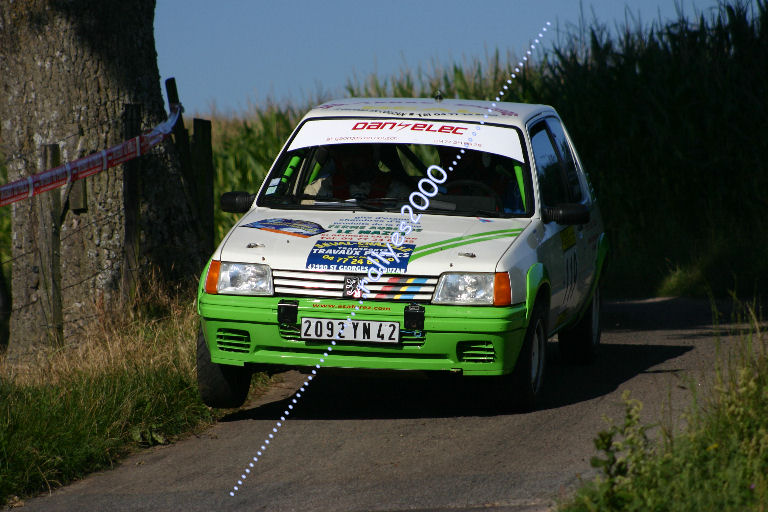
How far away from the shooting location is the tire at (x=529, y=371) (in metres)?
6.95

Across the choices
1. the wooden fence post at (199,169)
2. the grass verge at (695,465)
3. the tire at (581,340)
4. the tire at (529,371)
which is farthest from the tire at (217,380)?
the wooden fence post at (199,169)

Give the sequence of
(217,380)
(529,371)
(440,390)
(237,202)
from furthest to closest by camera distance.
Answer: (440,390), (237,202), (217,380), (529,371)

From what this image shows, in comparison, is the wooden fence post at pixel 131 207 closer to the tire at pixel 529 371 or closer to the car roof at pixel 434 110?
the car roof at pixel 434 110

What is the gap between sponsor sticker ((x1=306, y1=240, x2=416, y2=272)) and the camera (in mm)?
6664

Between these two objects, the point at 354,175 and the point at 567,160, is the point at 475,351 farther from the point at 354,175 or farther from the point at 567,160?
the point at 567,160

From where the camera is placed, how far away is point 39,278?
9.19 m

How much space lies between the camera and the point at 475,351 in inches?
263

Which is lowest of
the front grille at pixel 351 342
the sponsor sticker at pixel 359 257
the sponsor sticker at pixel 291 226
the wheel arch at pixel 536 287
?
the front grille at pixel 351 342

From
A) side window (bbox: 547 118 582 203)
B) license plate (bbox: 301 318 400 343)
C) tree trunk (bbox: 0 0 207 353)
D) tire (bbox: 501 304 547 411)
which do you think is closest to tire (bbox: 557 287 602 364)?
side window (bbox: 547 118 582 203)

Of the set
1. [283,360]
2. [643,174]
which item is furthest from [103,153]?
[643,174]

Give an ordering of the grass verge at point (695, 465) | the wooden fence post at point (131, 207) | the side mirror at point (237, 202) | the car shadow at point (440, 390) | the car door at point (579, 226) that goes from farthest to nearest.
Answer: the wooden fence post at point (131, 207) < the car door at point (579, 226) < the side mirror at point (237, 202) < the car shadow at point (440, 390) < the grass verge at point (695, 465)

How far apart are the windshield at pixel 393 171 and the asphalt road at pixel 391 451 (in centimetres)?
130

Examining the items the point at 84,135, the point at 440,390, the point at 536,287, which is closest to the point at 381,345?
the point at 536,287

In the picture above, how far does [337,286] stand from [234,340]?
708 mm
